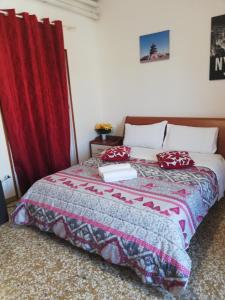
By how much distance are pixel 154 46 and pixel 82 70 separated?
3.84ft

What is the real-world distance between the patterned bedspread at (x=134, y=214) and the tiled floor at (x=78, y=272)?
0.14 metres

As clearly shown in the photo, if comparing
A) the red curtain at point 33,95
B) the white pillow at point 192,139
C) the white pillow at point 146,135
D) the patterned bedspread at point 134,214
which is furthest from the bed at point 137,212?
the red curtain at point 33,95

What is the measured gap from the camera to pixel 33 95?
9.61 ft

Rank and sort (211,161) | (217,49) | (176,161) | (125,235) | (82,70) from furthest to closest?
(82,70) < (217,49) < (211,161) < (176,161) < (125,235)

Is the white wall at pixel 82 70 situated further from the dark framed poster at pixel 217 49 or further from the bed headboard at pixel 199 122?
the dark framed poster at pixel 217 49

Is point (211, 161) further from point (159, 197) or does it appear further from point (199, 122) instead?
point (159, 197)

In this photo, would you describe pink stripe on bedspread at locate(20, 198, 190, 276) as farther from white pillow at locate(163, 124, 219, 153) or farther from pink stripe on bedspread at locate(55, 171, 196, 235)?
white pillow at locate(163, 124, 219, 153)

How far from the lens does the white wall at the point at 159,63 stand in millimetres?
2924

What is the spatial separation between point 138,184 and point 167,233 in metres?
0.61

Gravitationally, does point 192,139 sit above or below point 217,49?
below

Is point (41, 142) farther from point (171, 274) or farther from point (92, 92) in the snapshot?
point (171, 274)

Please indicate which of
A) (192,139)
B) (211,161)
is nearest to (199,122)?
(192,139)

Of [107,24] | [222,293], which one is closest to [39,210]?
[222,293]

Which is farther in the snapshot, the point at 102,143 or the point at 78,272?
A: the point at 102,143
